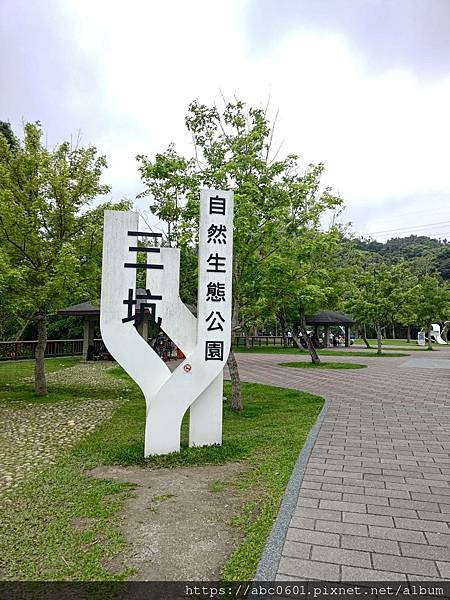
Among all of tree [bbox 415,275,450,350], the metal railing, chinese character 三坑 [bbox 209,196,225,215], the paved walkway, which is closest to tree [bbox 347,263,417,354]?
tree [bbox 415,275,450,350]

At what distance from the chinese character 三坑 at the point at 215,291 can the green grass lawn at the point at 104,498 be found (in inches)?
79.4

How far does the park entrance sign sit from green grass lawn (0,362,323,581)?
45 centimetres

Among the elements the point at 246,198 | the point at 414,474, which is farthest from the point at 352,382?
the point at 414,474

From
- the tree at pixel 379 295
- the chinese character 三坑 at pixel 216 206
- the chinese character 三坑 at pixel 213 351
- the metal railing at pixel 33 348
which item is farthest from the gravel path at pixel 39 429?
the tree at pixel 379 295

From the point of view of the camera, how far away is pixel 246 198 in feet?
27.1

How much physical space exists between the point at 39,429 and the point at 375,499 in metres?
5.65

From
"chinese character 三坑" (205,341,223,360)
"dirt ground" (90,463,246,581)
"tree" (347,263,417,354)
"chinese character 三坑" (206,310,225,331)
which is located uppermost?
"tree" (347,263,417,354)

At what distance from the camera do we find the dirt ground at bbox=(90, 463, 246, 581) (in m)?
3.19

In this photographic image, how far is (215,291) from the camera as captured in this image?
244 inches

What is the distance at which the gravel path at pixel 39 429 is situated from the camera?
5680 mm

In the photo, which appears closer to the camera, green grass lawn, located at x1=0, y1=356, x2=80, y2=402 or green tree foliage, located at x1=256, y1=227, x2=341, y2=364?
green tree foliage, located at x1=256, y1=227, x2=341, y2=364

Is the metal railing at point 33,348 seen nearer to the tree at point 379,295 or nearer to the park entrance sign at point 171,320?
the tree at point 379,295

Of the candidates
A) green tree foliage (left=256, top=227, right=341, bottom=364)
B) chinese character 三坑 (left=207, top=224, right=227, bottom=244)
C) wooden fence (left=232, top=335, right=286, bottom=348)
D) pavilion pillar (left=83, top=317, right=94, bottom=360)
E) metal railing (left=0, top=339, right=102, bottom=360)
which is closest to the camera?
chinese character 三坑 (left=207, top=224, right=227, bottom=244)

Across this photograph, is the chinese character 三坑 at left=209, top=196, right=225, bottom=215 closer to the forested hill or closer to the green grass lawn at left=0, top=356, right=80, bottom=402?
the green grass lawn at left=0, top=356, right=80, bottom=402
